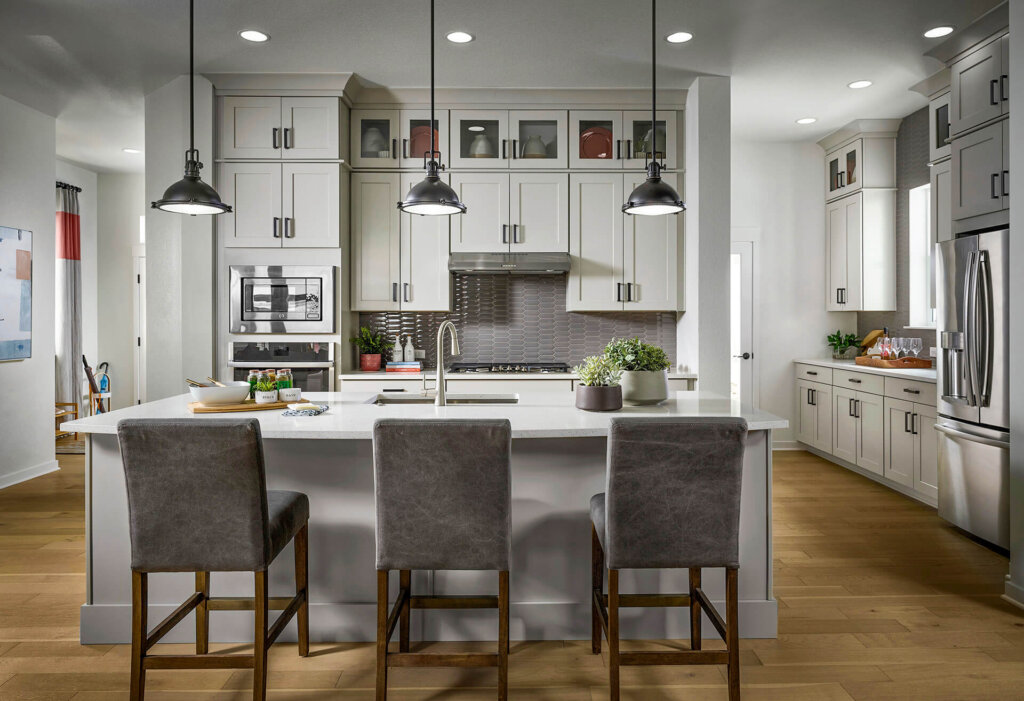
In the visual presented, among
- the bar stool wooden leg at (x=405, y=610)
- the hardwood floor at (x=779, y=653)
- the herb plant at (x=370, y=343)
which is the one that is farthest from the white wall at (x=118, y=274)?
the bar stool wooden leg at (x=405, y=610)

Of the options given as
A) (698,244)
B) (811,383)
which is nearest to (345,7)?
(698,244)

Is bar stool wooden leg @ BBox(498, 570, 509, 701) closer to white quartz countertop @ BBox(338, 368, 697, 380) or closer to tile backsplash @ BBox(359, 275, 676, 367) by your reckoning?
white quartz countertop @ BBox(338, 368, 697, 380)

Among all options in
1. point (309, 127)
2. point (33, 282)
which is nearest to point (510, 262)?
point (309, 127)

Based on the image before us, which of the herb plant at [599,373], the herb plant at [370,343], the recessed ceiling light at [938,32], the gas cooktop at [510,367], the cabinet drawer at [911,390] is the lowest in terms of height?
the cabinet drawer at [911,390]

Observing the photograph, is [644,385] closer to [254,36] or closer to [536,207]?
[536,207]

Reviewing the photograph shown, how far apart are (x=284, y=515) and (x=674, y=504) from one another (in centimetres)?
125

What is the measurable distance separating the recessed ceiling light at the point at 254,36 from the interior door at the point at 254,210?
2.85 ft

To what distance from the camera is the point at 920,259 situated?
17.7 feet

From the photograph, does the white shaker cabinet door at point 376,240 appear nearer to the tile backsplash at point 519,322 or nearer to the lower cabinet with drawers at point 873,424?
the tile backsplash at point 519,322

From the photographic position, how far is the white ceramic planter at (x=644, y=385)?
2660 mm

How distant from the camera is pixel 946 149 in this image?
4090mm

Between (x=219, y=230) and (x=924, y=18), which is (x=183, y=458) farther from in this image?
(x=924, y=18)

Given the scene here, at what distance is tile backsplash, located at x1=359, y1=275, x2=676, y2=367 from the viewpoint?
5188 mm

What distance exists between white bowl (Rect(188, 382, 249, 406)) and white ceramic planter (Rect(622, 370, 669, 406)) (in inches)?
62.0
